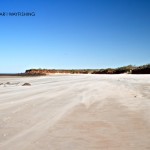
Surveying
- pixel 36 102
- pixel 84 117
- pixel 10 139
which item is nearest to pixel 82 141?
pixel 10 139

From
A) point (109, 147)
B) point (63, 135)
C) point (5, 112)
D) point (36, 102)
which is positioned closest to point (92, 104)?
point (36, 102)

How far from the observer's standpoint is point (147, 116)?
17.5 feet

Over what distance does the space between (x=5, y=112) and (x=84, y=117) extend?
5.12 feet

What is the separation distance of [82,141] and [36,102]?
357cm

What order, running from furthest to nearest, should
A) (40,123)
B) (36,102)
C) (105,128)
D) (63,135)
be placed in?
(36,102) < (40,123) < (105,128) < (63,135)

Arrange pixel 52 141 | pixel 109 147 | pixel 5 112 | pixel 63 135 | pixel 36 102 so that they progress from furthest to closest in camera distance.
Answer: pixel 36 102, pixel 5 112, pixel 63 135, pixel 52 141, pixel 109 147

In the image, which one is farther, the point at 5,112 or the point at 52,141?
the point at 5,112

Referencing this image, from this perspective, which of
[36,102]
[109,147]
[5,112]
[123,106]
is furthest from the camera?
[36,102]

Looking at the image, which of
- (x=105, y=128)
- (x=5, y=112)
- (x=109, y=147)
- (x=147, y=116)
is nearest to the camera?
(x=109, y=147)

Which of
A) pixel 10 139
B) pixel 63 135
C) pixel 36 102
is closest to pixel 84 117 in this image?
pixel 63 135

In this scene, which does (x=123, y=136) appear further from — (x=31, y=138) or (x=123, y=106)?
(x=123, y=106)

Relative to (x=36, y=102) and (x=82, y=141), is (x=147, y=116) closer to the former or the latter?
(x=82, y=141)

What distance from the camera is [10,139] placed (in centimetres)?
401

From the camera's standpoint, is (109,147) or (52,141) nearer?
(109,147)
